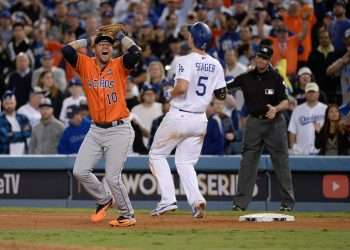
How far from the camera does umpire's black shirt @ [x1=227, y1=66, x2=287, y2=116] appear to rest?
590 inches

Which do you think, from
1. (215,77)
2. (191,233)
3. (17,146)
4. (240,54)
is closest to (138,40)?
(240,54)

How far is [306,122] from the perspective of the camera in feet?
58.1

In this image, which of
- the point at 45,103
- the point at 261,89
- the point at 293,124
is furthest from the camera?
the point at 45,103

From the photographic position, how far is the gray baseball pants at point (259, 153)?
15.0 m

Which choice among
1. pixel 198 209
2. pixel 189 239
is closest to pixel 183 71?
pixel 198 209

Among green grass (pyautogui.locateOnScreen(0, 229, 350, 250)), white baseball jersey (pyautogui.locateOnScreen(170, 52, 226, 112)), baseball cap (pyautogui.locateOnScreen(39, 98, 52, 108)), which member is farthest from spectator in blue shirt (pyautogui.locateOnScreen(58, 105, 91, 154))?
green grass (pyautogui.locateOnScreen(0, 229, 350, 250))

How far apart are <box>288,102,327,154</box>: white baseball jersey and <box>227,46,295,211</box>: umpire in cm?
258

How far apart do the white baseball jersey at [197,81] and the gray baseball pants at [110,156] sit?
3.53 feet

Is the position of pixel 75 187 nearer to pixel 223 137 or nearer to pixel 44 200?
pixel 44 200

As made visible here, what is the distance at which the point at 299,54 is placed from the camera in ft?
66.2

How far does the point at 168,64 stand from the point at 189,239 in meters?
10.5

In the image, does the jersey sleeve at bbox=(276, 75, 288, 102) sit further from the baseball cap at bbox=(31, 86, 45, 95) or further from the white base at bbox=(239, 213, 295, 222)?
the baseball cap at bbox=(31, 86, 45, 95)

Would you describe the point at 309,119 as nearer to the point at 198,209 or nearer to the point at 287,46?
the point at 287,46

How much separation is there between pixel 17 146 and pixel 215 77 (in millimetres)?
6547
